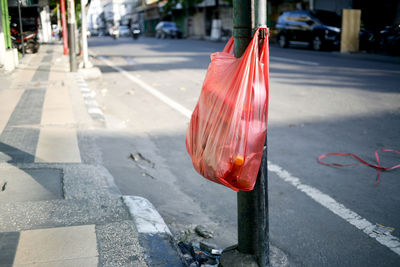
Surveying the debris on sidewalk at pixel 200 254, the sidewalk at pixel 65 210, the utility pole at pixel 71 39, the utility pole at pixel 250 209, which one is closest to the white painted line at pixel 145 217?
the sidewalk at pixel 65 210

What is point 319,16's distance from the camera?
20375mm

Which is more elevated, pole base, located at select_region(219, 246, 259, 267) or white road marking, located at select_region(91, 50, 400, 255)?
pole base, located at select_region(219, 246, 259, 267)

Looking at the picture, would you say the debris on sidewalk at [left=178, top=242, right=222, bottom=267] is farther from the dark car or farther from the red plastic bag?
the dark car

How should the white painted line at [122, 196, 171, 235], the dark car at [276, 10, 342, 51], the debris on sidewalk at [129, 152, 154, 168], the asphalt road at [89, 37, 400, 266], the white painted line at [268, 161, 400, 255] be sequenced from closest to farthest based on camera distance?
the white painted line at [122, 196, 171, 235] → the white painted line at [268, 161, 400, 255] → the asphalt road at [89, 37, 400, 266] → the debris on sidewalk at [129, 152, 154, 168] → the dark car at [276, 10, 342, 51]

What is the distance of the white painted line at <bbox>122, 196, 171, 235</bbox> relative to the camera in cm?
276

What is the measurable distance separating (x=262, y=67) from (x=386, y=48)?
53.6ft

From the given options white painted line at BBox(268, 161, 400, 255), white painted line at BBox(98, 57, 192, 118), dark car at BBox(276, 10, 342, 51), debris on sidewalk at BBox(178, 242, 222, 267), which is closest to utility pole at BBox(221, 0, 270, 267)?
debris on sidewalk at BBox(178, 242, 222, 267)

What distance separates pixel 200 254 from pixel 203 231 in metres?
0.34

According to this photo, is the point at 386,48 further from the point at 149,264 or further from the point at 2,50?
the point at 149,264

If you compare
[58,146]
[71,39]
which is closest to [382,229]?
[58,146]

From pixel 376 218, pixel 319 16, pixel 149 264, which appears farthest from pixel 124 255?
pixel 319 16

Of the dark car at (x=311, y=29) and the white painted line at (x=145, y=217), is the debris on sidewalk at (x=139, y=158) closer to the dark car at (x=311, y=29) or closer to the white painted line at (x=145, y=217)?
the white painted line at (x=145, y=217)

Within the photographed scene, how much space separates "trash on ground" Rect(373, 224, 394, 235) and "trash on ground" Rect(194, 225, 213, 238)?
1.14 meters

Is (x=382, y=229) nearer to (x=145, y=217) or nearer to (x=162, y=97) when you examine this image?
(x=145, y=217)
